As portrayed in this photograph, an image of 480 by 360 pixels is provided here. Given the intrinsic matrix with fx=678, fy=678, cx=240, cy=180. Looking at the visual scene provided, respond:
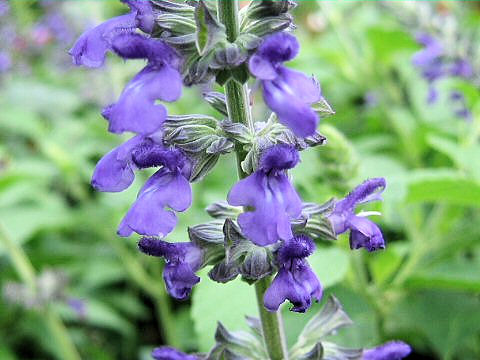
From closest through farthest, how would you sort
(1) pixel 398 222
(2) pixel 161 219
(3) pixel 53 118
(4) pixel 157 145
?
1. (2) pixel 161 219
2. (4) pixel 157 145
3. (1) pixel 398 222
4. (3) pixel 53 118

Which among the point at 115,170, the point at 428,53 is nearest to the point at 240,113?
the point at 115,170

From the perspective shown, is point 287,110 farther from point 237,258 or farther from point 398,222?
point 398,222

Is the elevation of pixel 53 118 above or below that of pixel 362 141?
below

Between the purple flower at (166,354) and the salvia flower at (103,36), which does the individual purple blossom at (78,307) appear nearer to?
the purple flower at (166,354)

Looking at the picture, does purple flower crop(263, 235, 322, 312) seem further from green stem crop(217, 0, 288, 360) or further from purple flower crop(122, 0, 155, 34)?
purple flower crop(122, 0, 155, 34)

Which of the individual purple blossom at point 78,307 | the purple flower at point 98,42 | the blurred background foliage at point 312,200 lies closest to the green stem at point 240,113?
the purple flower at point 98,42

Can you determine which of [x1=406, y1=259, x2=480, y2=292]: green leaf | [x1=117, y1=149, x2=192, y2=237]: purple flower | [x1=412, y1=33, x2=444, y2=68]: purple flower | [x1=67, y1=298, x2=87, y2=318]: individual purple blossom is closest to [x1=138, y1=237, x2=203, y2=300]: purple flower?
[x1=117, y1=149, x2=192, y2=237]: purple flower

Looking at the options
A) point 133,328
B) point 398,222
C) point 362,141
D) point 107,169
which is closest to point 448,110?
point 362,141
